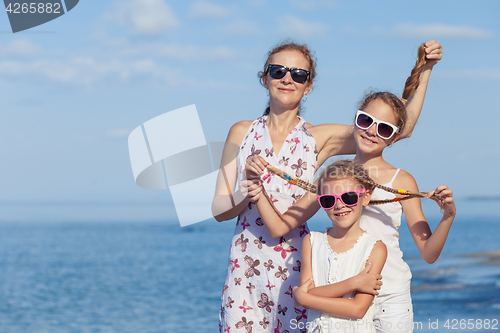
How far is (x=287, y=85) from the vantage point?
10.4 feet

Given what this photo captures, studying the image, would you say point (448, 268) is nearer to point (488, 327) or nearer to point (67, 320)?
point (488, 327)

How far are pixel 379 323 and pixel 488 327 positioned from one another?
1154cm

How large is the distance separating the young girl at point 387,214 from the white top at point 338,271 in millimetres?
156

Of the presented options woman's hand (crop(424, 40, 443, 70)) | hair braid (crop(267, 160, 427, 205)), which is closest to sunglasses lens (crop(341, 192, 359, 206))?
hair braid (crop(267, 160, 427, 205))

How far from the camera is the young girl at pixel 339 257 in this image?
2.58 m

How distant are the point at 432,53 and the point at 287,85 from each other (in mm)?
964

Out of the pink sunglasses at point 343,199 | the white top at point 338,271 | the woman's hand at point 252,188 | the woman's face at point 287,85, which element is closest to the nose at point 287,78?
the woman's face at point 287,85

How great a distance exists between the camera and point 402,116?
3035 millimetres

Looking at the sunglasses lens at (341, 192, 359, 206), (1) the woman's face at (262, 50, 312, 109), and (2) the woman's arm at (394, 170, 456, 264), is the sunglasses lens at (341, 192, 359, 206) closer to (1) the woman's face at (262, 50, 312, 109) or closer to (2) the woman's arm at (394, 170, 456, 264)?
(2) the woman's arm at (394, 170, 456, 264)

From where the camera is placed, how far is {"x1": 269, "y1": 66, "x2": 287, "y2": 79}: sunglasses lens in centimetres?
316

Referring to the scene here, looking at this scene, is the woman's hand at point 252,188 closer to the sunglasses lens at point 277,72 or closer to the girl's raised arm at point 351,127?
the girl's raised arm at point 351,127

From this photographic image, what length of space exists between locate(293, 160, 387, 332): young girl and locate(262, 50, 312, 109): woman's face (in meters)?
0.56

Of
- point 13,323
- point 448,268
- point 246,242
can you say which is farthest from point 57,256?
point 246,242

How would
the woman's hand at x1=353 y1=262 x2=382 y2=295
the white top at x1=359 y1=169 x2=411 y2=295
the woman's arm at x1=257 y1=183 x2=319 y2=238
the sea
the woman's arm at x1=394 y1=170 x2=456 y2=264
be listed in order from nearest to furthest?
the woman's hand at x1=353 y1=262 x2=382 y2=295, the woman's arm at x1=394 y1=170 x2=456 y2=264, the white top at x1=359 y1=169 x2=411 y2=295, the woman's arm at x1=257 y1=183 x2=319 y2=238, the sea
